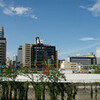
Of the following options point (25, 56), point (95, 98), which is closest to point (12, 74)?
point (95, 98)

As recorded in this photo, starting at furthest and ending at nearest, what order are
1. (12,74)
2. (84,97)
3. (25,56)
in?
(25,56)
(12,74)
(84,97)

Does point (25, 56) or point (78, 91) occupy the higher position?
point (25, 56)

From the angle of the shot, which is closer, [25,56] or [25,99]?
[25,99]

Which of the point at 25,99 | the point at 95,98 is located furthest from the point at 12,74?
the point at 95,98

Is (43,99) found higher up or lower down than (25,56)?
lower down

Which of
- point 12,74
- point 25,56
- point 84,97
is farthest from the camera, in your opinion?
point 25,56

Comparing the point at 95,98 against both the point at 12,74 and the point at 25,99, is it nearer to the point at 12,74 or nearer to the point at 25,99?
the point at 25,99

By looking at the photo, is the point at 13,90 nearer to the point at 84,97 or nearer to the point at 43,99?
the point at 43,99

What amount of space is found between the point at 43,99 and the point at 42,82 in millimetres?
3735

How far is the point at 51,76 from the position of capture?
1446 inches

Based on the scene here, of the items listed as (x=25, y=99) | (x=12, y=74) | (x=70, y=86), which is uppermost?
(x=12, y=74)

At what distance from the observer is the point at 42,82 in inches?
1431

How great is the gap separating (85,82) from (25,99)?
14158 mm

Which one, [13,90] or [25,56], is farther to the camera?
[25,56]
